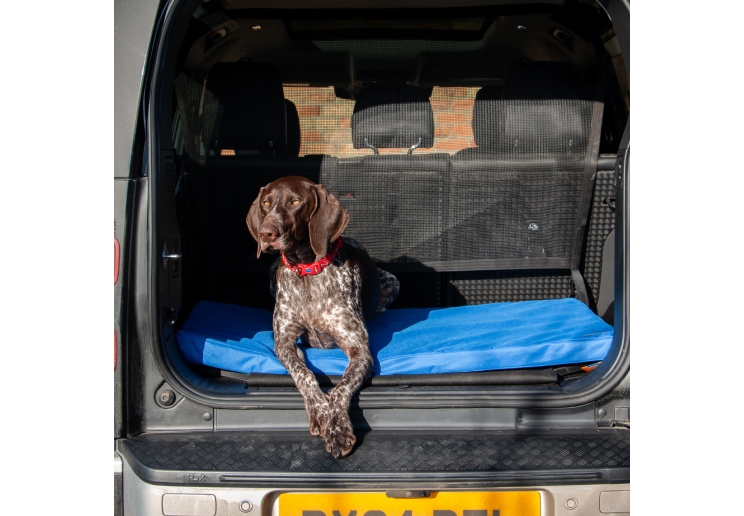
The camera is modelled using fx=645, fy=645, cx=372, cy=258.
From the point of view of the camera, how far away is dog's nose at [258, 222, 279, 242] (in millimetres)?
2785

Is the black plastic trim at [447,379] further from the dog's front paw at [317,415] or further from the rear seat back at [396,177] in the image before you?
the rear seat back at [396,177]

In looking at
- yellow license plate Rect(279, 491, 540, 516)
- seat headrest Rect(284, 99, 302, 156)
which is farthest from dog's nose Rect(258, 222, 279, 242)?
yellow license plate Rect(279, 491, 540, 516)

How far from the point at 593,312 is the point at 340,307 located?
1460 millimetres

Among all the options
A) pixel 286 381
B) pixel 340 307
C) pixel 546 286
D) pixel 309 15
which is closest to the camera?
pixel 286 381

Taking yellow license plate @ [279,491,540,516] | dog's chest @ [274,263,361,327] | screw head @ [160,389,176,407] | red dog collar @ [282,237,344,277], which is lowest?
yellow license plate @ [279,491,540,516]

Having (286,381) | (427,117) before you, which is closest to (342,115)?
(427,117)

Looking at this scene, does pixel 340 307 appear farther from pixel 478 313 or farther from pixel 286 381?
pixel 478 313

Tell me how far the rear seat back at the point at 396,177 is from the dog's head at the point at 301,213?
0.54m

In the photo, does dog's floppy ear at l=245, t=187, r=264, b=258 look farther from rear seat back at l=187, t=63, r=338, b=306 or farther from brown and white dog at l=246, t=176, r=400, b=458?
rear seat back at l=187, t=63, r=338, b=306

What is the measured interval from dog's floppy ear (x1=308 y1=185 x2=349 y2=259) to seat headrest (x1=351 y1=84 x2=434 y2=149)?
25.0 inches

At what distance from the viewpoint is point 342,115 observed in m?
3.56

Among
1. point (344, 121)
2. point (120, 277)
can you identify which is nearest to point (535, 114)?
point (344, 121)

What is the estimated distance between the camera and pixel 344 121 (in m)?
3.55

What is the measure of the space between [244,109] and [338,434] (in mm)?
1946
